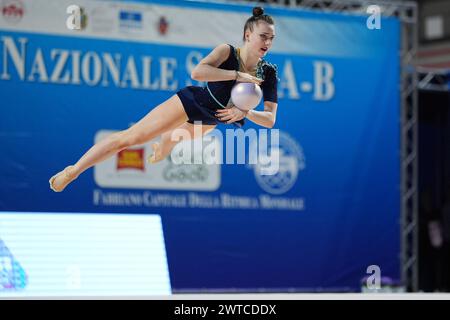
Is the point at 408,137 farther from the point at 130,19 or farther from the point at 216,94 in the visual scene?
the point at 216,94

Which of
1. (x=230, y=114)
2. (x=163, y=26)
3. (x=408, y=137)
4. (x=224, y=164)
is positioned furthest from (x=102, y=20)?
(x=408, y=137)

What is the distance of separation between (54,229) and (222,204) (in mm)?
1586

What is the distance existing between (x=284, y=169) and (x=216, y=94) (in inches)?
A: 85.5

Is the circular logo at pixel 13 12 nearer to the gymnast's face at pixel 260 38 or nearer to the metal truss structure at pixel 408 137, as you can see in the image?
the gymnast's face at pixel 260 38

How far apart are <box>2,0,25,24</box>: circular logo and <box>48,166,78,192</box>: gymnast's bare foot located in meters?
1.55

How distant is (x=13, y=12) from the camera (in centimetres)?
601

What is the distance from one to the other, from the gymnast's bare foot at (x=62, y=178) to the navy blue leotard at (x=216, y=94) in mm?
688

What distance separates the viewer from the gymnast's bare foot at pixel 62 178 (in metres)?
4.79

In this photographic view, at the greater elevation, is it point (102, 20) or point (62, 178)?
point (102, 20)

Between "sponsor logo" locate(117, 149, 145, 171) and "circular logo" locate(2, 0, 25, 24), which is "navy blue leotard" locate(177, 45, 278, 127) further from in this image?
"circular logo" locate(2, 0, 25, 24)

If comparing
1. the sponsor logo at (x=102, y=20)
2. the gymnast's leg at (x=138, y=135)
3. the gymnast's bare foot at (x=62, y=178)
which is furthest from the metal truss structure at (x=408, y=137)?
the gymnast's bare foot at (x=62, y=178)

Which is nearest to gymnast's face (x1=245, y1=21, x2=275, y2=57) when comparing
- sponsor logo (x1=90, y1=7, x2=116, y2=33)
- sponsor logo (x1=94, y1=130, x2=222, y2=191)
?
sponsor logo (x1=94, y1=130, x2=222, y2=191)
